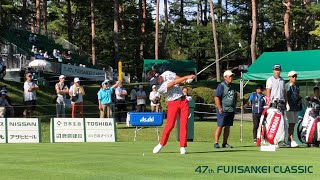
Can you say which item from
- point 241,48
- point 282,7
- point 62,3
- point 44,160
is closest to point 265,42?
point 241,48

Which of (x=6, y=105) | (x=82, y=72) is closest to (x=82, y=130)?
(x=6, y=105)

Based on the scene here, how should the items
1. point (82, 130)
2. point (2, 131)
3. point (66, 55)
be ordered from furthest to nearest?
point (66, 55), point (82, 130), point (2, 131)

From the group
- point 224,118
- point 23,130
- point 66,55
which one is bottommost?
point 23,130

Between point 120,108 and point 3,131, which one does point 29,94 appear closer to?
point 3,131

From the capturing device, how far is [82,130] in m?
18.9

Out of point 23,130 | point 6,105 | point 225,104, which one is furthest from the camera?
point 6,105

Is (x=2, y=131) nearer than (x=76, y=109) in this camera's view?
Yes

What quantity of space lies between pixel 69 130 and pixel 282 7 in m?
45.8

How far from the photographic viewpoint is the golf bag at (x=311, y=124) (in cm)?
1555

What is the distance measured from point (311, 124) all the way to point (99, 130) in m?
6.56

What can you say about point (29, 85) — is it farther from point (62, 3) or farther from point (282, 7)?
point (62, 3)

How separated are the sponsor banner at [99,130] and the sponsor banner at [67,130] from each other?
19cm

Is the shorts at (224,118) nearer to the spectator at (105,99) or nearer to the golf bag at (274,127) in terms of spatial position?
the golf bag at (274,127)

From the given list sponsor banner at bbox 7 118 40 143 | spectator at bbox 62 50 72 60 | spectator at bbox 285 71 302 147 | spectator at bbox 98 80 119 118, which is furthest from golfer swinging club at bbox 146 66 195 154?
spectator at bbox 62 50 72 60
